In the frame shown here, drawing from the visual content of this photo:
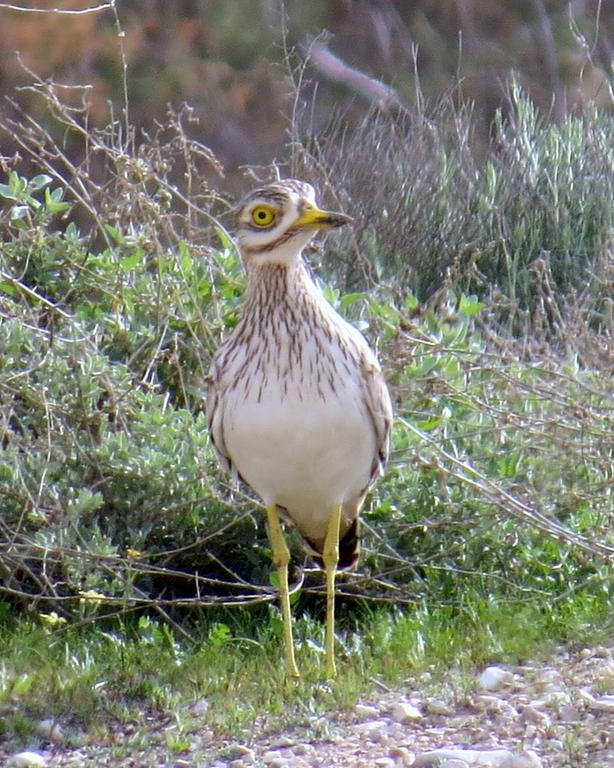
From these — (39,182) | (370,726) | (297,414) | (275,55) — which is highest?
(297,414)

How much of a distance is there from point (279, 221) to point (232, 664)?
1.47 metres

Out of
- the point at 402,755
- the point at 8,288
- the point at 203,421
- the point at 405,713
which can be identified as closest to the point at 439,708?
the point at 405,713

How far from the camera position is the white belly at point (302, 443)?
5.15 metres

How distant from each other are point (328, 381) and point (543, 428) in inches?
43.9

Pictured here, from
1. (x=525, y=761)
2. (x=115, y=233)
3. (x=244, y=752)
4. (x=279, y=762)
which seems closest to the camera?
(x=525, y=761)

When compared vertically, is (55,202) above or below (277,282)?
below

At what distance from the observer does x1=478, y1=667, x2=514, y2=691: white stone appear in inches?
203

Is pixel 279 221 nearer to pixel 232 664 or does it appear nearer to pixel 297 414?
pixel 297 414

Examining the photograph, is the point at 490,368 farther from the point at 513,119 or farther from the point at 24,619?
the point at 513,119

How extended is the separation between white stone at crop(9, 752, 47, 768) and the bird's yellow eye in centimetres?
176

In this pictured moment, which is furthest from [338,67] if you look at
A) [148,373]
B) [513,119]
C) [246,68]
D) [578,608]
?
[578,608]

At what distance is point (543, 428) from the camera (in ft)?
19.5

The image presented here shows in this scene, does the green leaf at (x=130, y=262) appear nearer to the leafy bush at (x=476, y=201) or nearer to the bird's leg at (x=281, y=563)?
the bird's leg at (x=281, y=563)

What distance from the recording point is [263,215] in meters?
5.24
